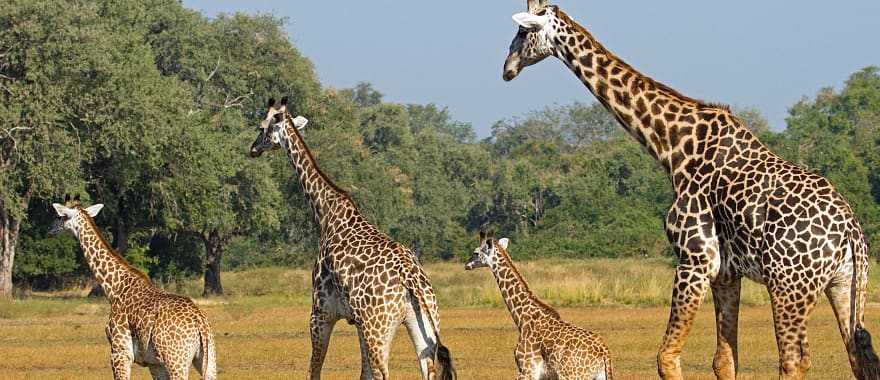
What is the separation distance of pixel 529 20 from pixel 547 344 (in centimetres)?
438

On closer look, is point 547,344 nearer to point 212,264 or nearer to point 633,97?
point 633,97

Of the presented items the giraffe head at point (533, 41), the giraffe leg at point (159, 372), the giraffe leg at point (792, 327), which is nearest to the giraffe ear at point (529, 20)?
the giraffe head at point (533, 41)

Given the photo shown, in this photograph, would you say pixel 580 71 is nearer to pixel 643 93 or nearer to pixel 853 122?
pixel 643 93

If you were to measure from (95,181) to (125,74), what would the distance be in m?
3.43

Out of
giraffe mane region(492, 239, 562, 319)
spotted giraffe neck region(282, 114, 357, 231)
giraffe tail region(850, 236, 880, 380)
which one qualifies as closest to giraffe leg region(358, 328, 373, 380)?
spotted giraffe neck region(282, 114, 357, 231)

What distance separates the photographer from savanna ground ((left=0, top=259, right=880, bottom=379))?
1905 cm

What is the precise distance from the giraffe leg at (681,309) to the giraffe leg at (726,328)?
284 mm

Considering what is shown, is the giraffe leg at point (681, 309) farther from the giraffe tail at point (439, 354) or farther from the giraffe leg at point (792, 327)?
the giraffe tail at point (439, 354)

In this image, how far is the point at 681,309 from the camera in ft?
30.8

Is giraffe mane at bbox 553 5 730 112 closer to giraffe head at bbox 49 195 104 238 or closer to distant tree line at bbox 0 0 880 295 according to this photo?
giraffe head at bbox 49 195 104 238

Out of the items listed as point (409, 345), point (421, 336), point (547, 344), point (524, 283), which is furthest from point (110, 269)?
point (409, 345)

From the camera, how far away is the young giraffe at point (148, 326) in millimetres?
13570

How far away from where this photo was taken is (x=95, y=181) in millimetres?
42094

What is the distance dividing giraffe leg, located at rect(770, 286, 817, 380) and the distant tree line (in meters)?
31.5
